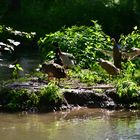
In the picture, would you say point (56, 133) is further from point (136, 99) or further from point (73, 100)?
point (136, 99)

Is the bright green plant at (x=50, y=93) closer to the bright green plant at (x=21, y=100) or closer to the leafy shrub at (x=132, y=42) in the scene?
the bright green plant at (x=21, y=100)

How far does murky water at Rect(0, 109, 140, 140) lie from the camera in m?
9.99

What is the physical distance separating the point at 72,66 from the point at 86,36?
287 cm

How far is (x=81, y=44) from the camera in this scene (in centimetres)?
1702

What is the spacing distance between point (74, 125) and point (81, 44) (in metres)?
6.49

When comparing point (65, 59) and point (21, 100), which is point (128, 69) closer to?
point (65, 59)

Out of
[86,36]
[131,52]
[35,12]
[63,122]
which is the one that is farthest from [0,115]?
[35,12]

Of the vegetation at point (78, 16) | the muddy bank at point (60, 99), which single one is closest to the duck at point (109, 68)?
the muddy bank at point (60, 99)

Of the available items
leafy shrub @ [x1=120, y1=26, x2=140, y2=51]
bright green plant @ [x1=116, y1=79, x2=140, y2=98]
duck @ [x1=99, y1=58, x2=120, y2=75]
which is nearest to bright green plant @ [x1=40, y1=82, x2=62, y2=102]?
bright green plant @ [x1=116, y1=79, x2=140, y2=98]

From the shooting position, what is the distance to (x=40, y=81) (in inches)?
538

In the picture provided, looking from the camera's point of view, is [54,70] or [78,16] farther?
[78,16]

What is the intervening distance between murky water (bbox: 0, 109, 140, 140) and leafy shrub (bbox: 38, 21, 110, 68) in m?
4.42

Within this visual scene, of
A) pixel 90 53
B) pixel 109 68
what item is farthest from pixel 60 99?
pixel 90 53

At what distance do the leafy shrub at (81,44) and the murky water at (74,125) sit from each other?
4421 millimetres
